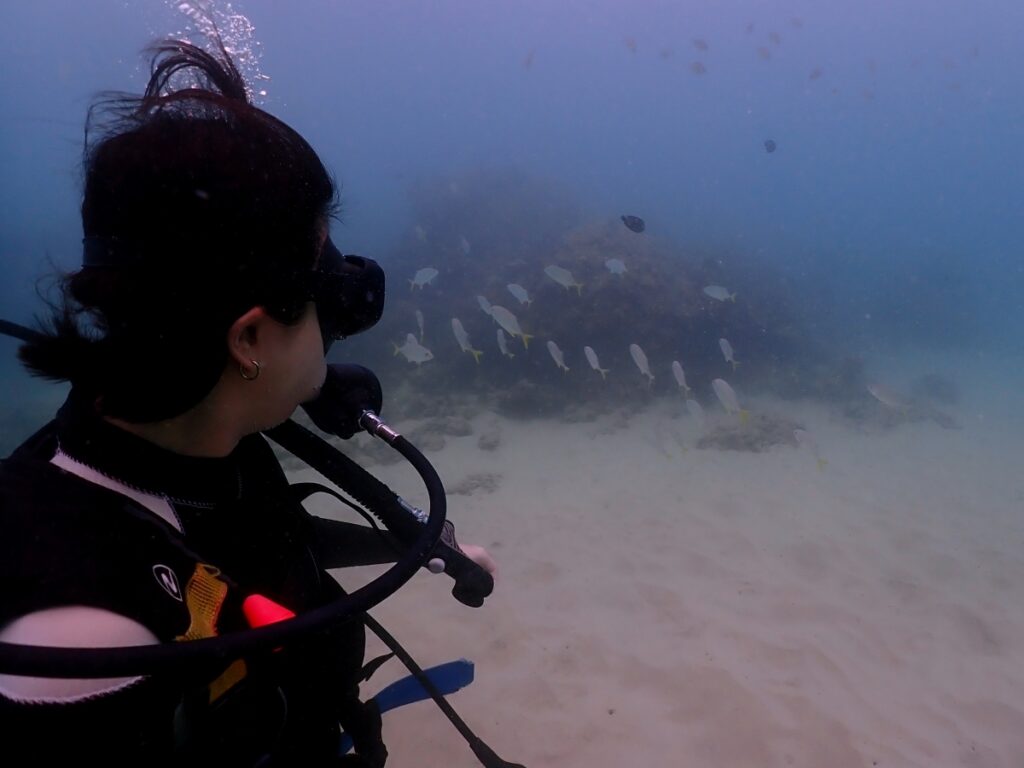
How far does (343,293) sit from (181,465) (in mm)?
569

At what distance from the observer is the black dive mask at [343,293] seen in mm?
1396

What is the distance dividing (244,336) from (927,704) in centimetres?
506

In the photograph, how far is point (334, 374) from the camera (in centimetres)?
186

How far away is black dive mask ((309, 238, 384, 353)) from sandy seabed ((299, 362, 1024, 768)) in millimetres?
3061

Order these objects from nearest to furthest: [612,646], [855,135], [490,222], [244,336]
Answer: [244,336] → [612,646] → [490,222] → [855,135]

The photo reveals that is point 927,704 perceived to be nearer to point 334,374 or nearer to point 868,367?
point 334,374

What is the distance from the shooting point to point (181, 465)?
130cm

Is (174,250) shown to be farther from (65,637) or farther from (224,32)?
(224,32)

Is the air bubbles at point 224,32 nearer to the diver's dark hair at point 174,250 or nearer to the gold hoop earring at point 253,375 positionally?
the diver's dark hair at point 174,250

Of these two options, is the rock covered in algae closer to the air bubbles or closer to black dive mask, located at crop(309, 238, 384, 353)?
the air bubbles

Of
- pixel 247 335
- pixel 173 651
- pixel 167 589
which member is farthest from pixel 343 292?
pixel 173 651

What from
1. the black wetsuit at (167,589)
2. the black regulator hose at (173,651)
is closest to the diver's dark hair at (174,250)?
the black wetsuit at (167,589)

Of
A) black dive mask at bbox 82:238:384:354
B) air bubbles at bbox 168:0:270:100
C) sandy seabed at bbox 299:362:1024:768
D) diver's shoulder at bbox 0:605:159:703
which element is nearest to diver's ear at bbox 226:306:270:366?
black dive mask at bbox 82:238:384:354

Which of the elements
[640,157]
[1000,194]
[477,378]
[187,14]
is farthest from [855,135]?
[187,14]
